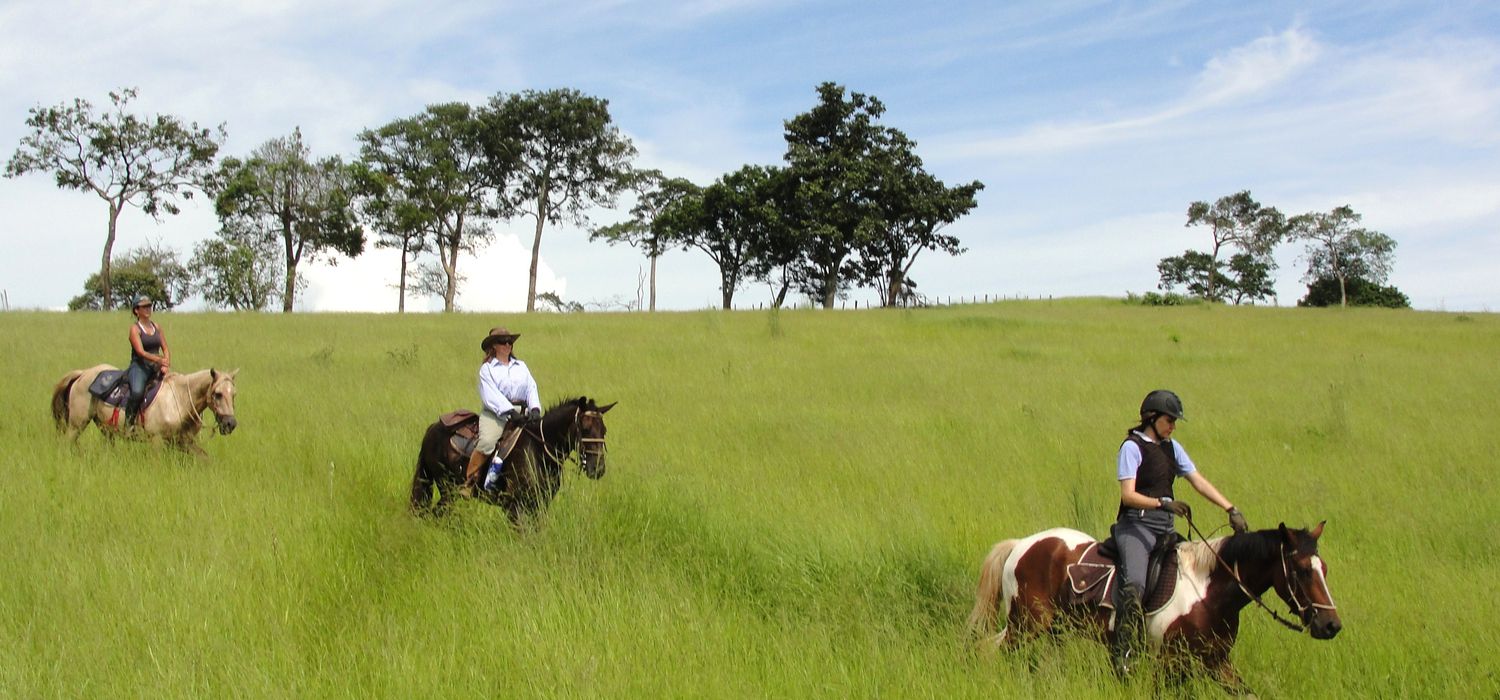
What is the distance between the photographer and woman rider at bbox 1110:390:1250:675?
233 inches

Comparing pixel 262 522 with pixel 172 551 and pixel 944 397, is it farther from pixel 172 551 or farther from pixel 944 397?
pixel 944 397

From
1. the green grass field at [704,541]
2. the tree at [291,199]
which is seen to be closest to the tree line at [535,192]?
the tree at [291,199]

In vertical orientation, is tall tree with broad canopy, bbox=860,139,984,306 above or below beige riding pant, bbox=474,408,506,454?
above

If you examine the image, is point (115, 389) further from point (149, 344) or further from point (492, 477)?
point (492, 477)

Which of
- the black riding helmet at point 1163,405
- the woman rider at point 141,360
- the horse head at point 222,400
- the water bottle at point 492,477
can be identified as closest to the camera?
the black riding helmet at point 1163,405

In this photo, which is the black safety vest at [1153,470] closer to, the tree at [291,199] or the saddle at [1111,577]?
the saddle at [1111,577]

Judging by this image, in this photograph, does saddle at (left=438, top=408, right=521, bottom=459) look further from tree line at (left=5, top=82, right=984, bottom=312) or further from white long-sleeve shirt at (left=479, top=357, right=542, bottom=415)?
tree line at (left=5, top=82, right=984, bottom=312)

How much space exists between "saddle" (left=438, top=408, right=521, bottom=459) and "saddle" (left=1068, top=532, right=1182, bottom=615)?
15.4ft

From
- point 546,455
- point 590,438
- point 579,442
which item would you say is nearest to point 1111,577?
point 590,438

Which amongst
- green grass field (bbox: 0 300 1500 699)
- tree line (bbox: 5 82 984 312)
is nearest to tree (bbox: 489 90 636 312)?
tree line (bbox: 5 82 984 312)

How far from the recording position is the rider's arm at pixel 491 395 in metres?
8.79

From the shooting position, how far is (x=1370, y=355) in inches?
943

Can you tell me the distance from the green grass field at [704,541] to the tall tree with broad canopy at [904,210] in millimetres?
30669

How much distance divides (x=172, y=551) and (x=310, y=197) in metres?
45.6
